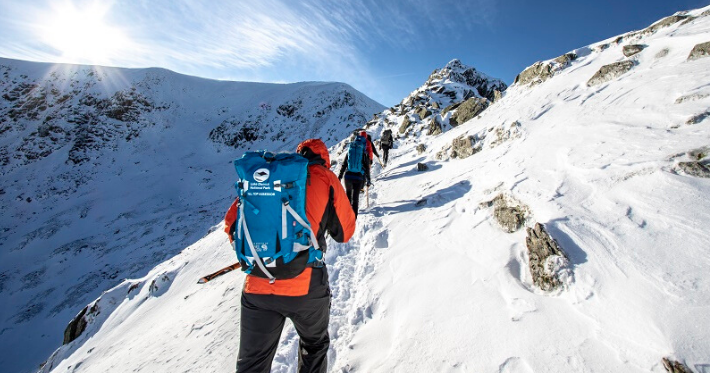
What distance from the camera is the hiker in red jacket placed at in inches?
92.3

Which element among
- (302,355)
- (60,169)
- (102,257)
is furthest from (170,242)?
(60,169)

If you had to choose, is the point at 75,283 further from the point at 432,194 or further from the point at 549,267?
the point at 549,267

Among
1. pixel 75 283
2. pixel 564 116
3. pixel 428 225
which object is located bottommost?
pixel 75 283

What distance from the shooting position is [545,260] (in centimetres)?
343

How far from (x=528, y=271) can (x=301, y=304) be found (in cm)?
305

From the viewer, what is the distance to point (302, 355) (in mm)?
2668

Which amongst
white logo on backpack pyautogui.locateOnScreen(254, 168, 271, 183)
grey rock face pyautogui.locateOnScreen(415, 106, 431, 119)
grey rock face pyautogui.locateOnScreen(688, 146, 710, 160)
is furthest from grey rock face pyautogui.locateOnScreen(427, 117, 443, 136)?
white logo on backpack pyautogui.locateOnScreen(254, 168, 271, 183)

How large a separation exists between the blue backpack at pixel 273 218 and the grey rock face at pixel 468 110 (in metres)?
15.2

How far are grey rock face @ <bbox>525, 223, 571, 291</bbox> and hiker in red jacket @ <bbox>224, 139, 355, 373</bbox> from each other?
2664mm

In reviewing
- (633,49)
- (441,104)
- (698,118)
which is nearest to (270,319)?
(698,118)

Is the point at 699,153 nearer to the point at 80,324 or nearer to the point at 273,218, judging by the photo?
the point at 273,218

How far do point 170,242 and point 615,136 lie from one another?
21086 millimetres

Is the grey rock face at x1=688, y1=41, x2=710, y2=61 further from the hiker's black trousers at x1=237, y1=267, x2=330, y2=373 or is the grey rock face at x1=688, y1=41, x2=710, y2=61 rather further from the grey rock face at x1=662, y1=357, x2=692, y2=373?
Result: the hiker's black trousers at x1=237, y1=267, x2=330, y2=373

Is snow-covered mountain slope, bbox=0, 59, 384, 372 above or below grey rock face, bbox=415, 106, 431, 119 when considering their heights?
below
